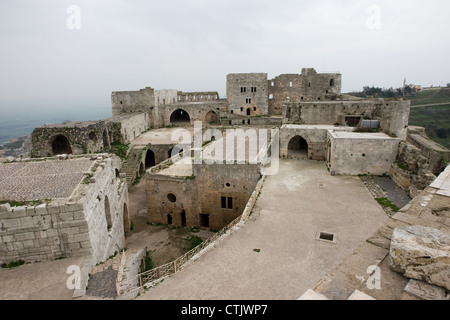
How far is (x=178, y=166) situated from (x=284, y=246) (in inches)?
382

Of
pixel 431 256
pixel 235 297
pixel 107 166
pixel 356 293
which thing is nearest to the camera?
pixel 356 293

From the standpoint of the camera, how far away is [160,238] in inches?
553

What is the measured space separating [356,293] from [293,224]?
263 inches

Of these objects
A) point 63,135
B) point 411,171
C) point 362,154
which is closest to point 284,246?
point 411,171

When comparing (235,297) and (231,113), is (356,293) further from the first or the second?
(231,113)

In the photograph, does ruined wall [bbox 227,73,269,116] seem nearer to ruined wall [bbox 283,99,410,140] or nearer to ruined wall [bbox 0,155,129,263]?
ruined wall [bbox 283,99,410,140]

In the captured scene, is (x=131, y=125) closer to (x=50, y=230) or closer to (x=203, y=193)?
(x=203, y=193)

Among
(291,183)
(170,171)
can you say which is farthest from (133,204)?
(291,183)

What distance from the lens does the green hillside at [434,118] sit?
125 ft

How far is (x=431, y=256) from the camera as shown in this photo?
338 cm

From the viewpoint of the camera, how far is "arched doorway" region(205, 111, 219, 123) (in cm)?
3422

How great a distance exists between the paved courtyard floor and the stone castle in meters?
2.03

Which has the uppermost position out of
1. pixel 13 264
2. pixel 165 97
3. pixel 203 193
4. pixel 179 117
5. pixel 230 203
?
pixel 165 97

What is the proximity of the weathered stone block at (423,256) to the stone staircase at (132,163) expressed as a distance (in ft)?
63.6
